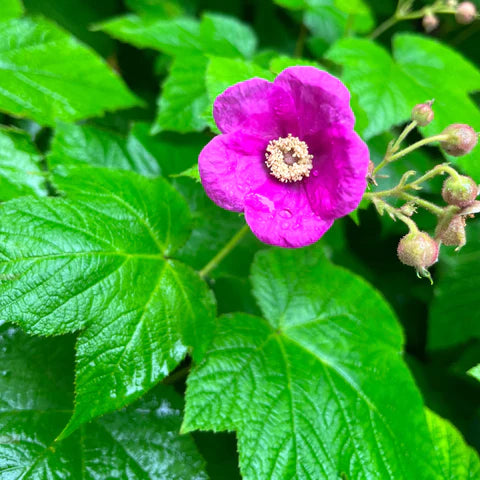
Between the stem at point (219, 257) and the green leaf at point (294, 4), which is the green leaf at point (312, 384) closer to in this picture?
the stem at point (219, 257)

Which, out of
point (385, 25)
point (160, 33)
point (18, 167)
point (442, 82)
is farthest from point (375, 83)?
point (18, 167)

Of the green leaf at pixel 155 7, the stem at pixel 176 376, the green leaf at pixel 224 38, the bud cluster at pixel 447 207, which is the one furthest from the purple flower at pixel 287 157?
the green leaf at pixel 155 7

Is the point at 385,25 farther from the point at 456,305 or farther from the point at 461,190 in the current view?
the point at 461,190

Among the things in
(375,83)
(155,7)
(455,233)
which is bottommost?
(155,7)

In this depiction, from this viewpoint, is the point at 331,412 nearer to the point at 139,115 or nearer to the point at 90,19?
the point at 139,115

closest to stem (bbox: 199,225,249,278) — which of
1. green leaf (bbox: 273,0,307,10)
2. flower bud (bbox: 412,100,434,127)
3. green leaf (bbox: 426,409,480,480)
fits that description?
flower bud (bbox: 412,100,434,127)

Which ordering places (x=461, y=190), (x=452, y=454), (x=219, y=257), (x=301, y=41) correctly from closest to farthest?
(x=461, y=190) → (x=452, y=454) → (x=219, y=257) → (x=301, y=41)

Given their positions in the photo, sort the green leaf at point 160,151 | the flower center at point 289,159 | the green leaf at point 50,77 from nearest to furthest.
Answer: the flower center at point 289,159 → the green leaf at point 50,77 → the green leaf at point 160,151

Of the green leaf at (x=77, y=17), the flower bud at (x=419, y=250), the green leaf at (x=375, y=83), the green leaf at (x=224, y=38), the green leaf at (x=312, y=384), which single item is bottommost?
the green leaf at (x=77, y=17)
